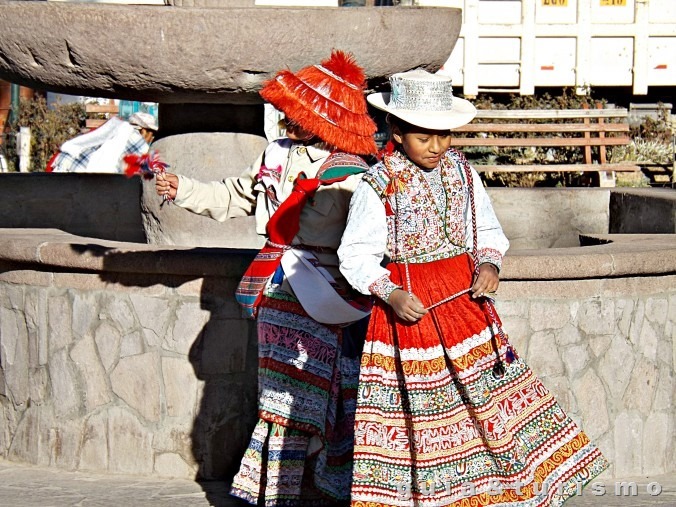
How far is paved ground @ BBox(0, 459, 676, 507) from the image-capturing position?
473 cm

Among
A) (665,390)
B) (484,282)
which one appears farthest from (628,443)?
(484,282)

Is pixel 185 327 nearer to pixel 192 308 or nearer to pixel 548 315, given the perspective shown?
pixel 192 308

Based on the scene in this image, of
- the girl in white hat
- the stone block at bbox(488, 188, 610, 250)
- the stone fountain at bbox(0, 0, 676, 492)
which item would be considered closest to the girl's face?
the girl in white hat

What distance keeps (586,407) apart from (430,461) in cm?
134

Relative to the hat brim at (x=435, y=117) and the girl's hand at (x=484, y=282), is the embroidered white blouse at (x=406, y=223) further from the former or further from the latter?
the hat brim at (x=435, y=117)

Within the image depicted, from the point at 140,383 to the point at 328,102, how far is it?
148cm

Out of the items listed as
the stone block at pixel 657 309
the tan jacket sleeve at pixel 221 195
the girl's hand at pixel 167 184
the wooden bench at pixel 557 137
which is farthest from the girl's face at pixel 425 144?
the wooden bench at pixel 557 137

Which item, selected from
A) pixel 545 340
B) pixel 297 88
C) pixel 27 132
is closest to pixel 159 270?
pixel 297 88

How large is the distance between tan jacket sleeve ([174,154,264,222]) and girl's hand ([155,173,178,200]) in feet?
0.06

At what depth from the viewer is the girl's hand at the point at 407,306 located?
371cm

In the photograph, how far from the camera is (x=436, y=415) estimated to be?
3.84 metres

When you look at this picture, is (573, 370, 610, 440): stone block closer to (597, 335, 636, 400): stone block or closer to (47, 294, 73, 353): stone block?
(597, 335, 636, 400): stone block

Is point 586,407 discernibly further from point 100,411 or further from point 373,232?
point 100,411

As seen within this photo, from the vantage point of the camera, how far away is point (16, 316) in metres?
5.31
